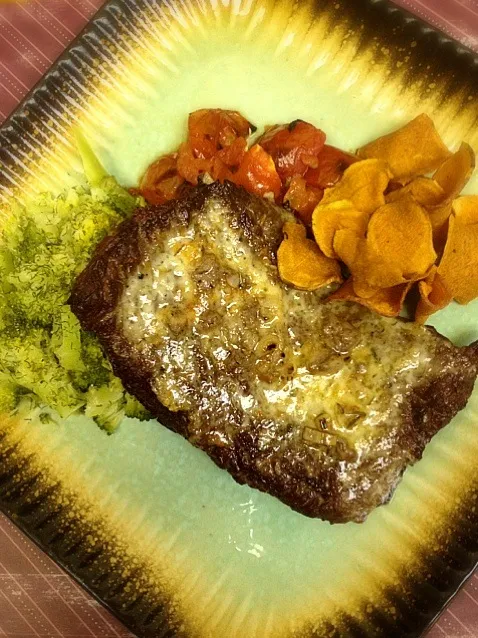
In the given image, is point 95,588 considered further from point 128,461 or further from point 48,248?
point 48,248

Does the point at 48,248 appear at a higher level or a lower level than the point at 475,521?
lower

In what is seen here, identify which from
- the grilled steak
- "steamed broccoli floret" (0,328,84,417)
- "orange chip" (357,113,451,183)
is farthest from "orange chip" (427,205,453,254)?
"steamed broccoli floret" (0,328,84,417)

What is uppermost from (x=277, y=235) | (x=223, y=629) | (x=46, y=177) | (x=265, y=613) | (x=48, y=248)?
(x=277, y=235)

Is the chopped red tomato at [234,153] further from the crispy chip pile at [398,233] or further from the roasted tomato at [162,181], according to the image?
the crispy chip pile at [398,233]

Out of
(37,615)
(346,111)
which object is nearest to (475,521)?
(346,111)

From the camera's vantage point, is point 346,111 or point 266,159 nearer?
point 266,159

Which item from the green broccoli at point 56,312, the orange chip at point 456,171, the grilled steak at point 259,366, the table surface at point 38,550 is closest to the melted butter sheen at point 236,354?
the grilled steak at point 259,366

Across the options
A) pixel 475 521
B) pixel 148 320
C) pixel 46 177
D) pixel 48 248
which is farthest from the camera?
pixel 46 177

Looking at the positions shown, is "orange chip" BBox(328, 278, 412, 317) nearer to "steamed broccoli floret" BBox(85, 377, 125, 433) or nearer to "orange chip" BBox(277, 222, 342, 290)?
"orange chip" BBox(277, 222, 342, 290)
